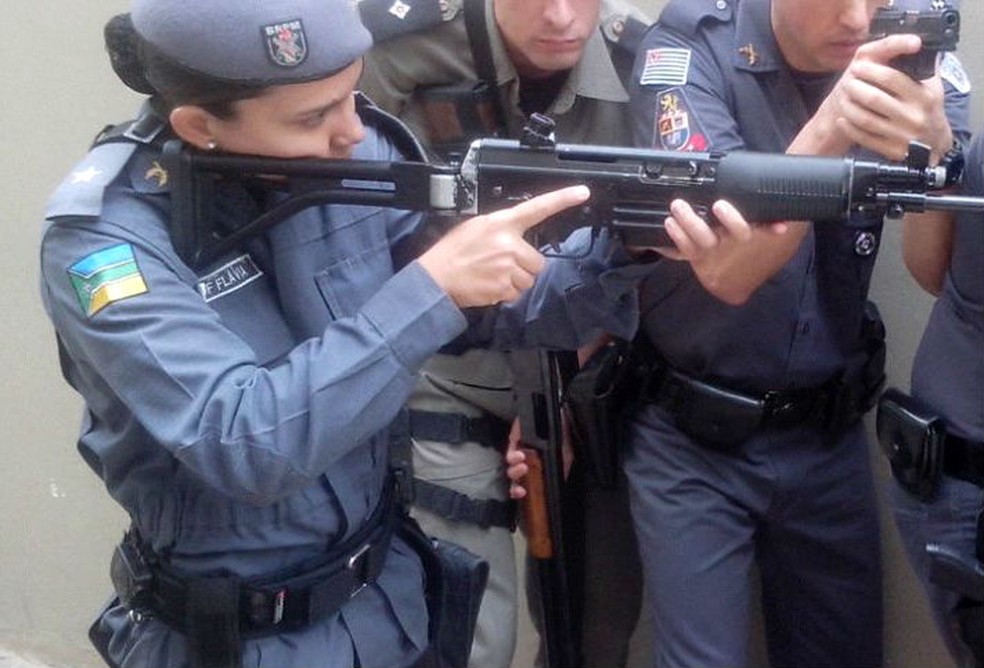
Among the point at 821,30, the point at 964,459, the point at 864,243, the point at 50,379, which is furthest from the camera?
the point at 50,379

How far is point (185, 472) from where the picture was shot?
1.76 metres

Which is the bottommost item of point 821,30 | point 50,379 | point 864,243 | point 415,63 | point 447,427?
point 50,379

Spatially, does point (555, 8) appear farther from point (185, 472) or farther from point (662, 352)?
point (185, 472)

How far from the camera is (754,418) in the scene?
2.25 metres

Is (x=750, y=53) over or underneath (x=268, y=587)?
over

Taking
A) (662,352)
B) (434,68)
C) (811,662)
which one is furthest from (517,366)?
(811,662)

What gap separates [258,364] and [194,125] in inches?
11.7

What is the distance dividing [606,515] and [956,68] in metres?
1.02

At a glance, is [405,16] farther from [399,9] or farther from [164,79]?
[164,79]

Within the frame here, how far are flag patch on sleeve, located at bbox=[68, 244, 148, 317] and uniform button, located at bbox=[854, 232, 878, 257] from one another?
1138 mm

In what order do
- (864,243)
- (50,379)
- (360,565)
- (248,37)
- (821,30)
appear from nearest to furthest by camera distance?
(248,37), (360,565), (821,30), (864,243), (50,379)

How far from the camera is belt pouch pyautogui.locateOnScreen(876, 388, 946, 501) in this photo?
1980mm

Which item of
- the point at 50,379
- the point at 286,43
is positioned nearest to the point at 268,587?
the point at 286,43

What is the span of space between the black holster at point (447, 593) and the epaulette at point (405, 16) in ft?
2.64
